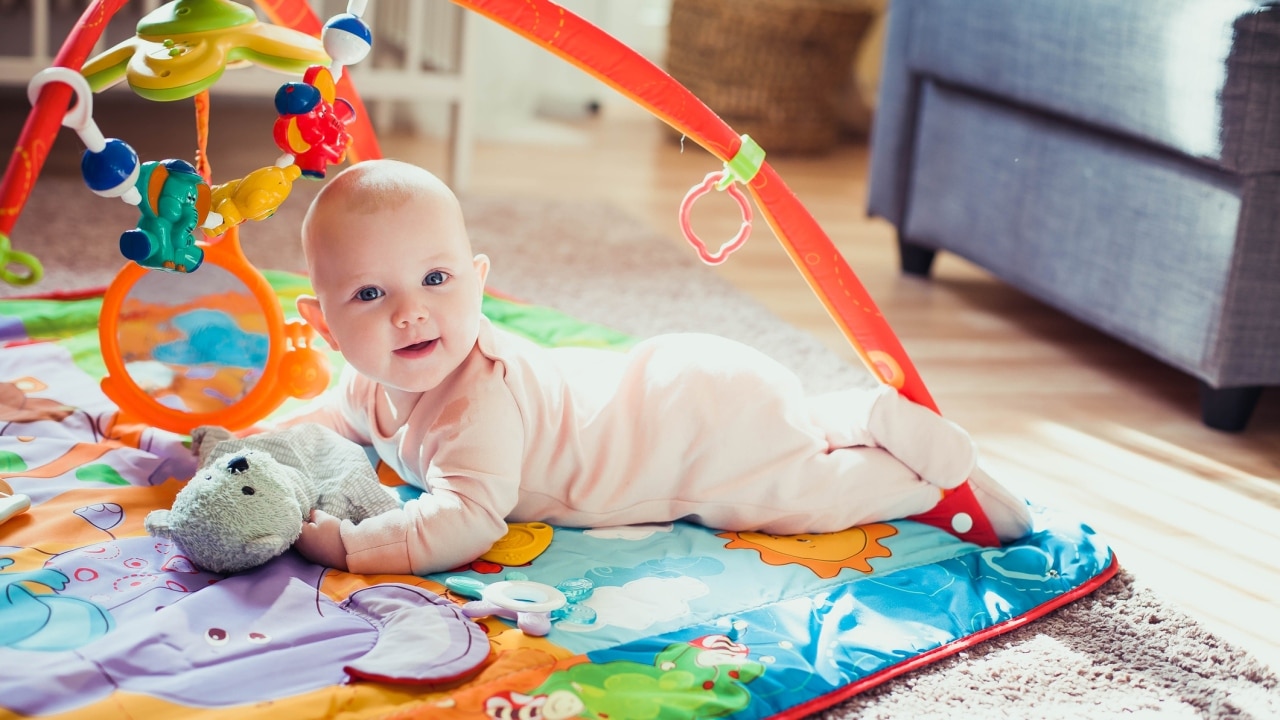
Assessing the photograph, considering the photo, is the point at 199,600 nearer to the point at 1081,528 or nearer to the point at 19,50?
the point at 1081,528

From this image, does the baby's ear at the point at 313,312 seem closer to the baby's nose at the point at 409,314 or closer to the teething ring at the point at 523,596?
the baby's nose at the point at 409,314

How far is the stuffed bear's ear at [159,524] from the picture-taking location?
37.1 inches

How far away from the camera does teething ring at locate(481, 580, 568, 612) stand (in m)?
0.91

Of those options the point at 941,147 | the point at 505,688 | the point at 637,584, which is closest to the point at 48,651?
the point at 505,688

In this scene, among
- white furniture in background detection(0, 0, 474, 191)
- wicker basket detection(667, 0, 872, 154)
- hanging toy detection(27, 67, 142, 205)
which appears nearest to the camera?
hanging toy detection(27, 67, 142, 205)

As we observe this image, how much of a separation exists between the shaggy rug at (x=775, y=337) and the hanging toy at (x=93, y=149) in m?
0.62

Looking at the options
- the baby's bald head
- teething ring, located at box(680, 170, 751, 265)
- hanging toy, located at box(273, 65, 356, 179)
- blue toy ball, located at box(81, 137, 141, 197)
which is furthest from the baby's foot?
blue toy ball, located at box(81, 137, 141, 197)

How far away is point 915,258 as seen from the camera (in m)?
2.20

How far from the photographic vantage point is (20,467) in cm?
108

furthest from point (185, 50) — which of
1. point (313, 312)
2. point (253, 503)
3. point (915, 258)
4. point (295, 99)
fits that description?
point (915, 258)

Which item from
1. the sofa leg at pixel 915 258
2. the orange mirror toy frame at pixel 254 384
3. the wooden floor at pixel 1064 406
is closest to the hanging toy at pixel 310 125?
the orange mirror toy frame at pixel 254 384

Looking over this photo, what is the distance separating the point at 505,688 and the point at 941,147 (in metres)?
1.48

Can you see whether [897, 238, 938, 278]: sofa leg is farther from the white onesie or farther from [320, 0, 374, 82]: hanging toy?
[320, 0, 374, 82]: hanging toy

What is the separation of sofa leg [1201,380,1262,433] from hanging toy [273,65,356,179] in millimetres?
1126
